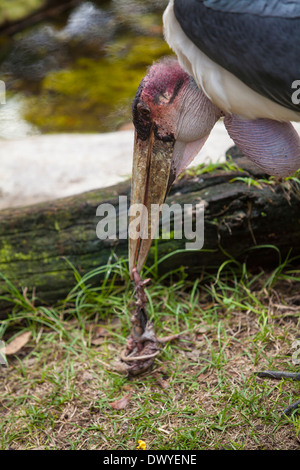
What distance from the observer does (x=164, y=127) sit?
7.36 ft

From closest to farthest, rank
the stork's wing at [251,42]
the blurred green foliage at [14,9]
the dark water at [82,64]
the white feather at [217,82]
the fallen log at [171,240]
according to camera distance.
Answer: the stork's wing at [251,42] → the white feather at [217,82] → the fallen log at [171,240] → the dark water at [82,64] → the blurred green foliage at [14,9]

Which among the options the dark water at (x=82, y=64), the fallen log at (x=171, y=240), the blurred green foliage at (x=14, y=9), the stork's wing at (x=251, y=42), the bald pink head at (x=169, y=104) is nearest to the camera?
the stork's wing at (x=251, y=42)

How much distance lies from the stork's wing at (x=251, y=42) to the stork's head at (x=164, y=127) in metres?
0.32

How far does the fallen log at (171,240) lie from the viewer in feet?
9.57

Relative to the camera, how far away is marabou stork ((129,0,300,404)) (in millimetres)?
1813

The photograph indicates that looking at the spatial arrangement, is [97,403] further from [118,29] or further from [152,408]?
[118,29]

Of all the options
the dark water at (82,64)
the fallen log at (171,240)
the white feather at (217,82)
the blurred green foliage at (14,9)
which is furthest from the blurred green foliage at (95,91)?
the white feather at (217,82)

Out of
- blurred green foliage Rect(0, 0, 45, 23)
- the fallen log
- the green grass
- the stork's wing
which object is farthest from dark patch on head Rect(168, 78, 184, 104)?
blurred green foliage Rect(0, 0, 45, 23)

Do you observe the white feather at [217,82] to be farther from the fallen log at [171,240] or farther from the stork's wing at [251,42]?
the fallen log at [171,240]

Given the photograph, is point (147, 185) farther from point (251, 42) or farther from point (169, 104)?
point (251, 42)

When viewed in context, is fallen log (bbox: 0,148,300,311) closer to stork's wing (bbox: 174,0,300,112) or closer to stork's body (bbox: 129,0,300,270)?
stork's body (bbox: 129,0,300,270)

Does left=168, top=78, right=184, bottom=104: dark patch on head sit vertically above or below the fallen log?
above
